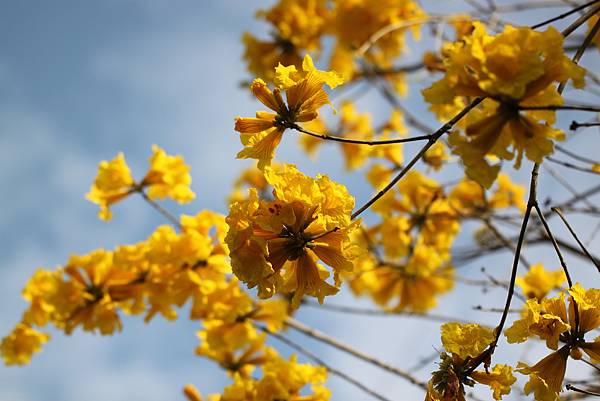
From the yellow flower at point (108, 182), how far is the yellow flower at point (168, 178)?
0.13m

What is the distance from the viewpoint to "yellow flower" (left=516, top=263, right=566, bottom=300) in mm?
3332

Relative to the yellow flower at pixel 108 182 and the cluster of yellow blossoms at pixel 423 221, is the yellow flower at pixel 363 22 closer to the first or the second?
the cluster of yellow blossoms at pixel 423 221

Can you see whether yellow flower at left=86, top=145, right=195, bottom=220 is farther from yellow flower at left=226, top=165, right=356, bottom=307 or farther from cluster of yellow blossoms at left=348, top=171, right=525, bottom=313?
yellow flower at left=226, top=165, right=356, bottom=307

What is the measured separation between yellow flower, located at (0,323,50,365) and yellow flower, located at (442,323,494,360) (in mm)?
3192

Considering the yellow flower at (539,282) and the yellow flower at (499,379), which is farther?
the yellow flower at (539,282)

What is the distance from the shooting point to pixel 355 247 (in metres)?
1.82

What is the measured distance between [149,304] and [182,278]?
39 centimetres

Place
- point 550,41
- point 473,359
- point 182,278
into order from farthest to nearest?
point 182,278 < point 473,359 < point 550,41

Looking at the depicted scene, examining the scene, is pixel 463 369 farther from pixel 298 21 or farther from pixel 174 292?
pixel 298 21

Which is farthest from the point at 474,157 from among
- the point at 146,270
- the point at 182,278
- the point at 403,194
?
the point at 403,194

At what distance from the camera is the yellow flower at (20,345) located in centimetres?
407

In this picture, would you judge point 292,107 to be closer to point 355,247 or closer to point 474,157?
point 355,247

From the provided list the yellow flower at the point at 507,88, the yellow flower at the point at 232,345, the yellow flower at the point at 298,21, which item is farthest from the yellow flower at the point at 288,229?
the yellow flower at the point at 298,21

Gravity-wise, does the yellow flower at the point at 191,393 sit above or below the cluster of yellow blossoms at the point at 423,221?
below
